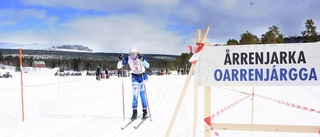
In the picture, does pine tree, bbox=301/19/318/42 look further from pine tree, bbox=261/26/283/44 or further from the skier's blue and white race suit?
the skier's blue and white race suit

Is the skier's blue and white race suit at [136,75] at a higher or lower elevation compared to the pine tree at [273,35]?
lower

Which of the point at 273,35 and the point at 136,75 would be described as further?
the point at 273,35

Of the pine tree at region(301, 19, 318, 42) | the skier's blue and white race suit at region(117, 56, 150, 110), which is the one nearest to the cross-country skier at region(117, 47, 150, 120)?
the skier's blue and white race suit at region(117, 56, 150, 110)

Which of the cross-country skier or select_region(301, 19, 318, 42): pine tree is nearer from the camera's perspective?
the cross-country skier

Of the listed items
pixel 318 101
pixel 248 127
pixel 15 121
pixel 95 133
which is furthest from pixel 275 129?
pixel 318 101

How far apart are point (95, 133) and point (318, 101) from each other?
984 cm

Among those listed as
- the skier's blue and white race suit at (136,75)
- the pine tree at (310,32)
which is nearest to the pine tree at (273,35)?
the pine tree at (310,32)

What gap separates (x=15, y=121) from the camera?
895 cm

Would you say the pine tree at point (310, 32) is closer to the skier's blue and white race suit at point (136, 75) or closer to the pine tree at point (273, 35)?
the pine tree at point (273, 35)

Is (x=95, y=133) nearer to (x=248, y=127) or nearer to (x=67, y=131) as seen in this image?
(x=67, y=131)

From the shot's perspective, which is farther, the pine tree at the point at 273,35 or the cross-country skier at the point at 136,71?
the pine tree at the point at 273,35

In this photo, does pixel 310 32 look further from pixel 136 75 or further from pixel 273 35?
pixel 136 75

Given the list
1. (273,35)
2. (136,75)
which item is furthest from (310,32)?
(136,75)

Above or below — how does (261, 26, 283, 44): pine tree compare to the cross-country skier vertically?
above
